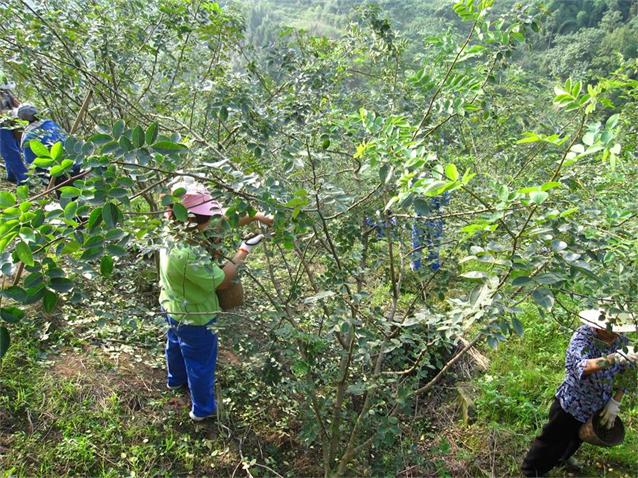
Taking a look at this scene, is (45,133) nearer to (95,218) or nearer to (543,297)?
(95,218)

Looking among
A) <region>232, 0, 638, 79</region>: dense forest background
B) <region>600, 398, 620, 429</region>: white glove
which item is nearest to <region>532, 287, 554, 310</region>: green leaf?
<region>600, 398, 620, 429</region>: white glove

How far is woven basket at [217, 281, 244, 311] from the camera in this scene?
288 cm

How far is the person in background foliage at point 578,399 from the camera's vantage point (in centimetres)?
268

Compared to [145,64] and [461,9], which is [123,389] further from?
[461,9]

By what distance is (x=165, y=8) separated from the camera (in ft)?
10.1

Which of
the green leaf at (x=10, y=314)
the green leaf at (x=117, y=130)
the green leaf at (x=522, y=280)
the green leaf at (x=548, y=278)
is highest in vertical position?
the green leaf at (x=117, y=130)

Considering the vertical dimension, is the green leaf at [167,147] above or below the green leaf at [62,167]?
above

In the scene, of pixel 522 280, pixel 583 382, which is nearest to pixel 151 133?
pixel 522 280

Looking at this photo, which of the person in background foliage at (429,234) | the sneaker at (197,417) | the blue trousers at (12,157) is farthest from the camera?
the blue trousers at (12,157)

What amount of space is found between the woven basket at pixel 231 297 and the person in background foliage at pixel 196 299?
47mm

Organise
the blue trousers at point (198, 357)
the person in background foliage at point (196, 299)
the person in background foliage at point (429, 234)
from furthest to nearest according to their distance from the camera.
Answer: the blue trousers at point (198, 357) < the person in background foliage at point (429, 234) < the person in background foliage at point (196, 299)

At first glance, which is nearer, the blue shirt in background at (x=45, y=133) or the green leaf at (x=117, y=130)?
the green leaf at (x=117, y=130)

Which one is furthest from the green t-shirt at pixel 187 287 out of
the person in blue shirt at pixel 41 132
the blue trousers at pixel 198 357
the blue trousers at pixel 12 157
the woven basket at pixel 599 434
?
the blue trousers at pixel 12 157

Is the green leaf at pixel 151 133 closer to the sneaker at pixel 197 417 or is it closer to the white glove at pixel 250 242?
the white glove at pixel 250 242
